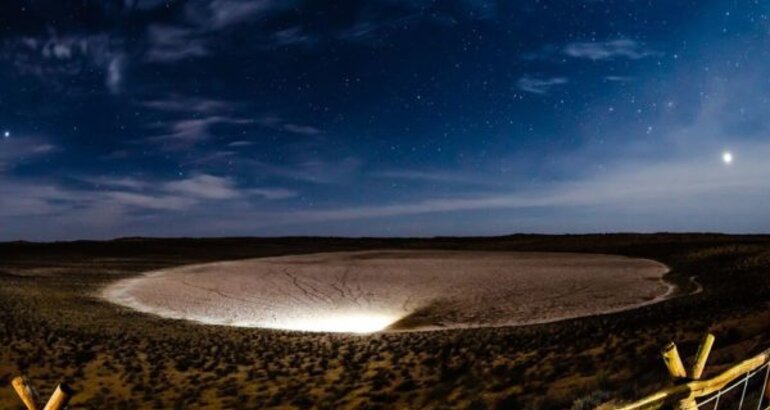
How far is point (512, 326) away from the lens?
1650 centimetres

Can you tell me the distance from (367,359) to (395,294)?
11.5 m

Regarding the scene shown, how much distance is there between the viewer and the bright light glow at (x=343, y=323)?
1714cm

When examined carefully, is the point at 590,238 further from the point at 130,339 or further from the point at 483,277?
the point at 130,339

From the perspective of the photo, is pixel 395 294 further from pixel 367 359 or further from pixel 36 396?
pixel 36 396

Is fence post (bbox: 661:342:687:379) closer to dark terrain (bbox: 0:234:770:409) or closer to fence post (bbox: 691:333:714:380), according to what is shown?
fence post (bbox: 691:333:714:380)

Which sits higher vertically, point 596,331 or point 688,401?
point 688,401

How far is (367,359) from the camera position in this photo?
514 inches

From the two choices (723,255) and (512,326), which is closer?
(512,326)

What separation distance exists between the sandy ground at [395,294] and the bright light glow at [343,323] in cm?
3

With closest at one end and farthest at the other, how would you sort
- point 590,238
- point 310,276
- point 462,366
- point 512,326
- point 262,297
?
point 462,366 → point 512,326 → point 262,297 → point 310,276 → point 590,238

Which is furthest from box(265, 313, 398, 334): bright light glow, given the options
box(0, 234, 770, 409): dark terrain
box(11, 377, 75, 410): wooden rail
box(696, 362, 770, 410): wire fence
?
box(11, 377, 75, 410): wooden rail

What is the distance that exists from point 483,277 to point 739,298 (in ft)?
47.5

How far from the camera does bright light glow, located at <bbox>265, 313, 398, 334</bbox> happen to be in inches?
675

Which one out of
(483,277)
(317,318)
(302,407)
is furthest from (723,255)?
(302,407)
